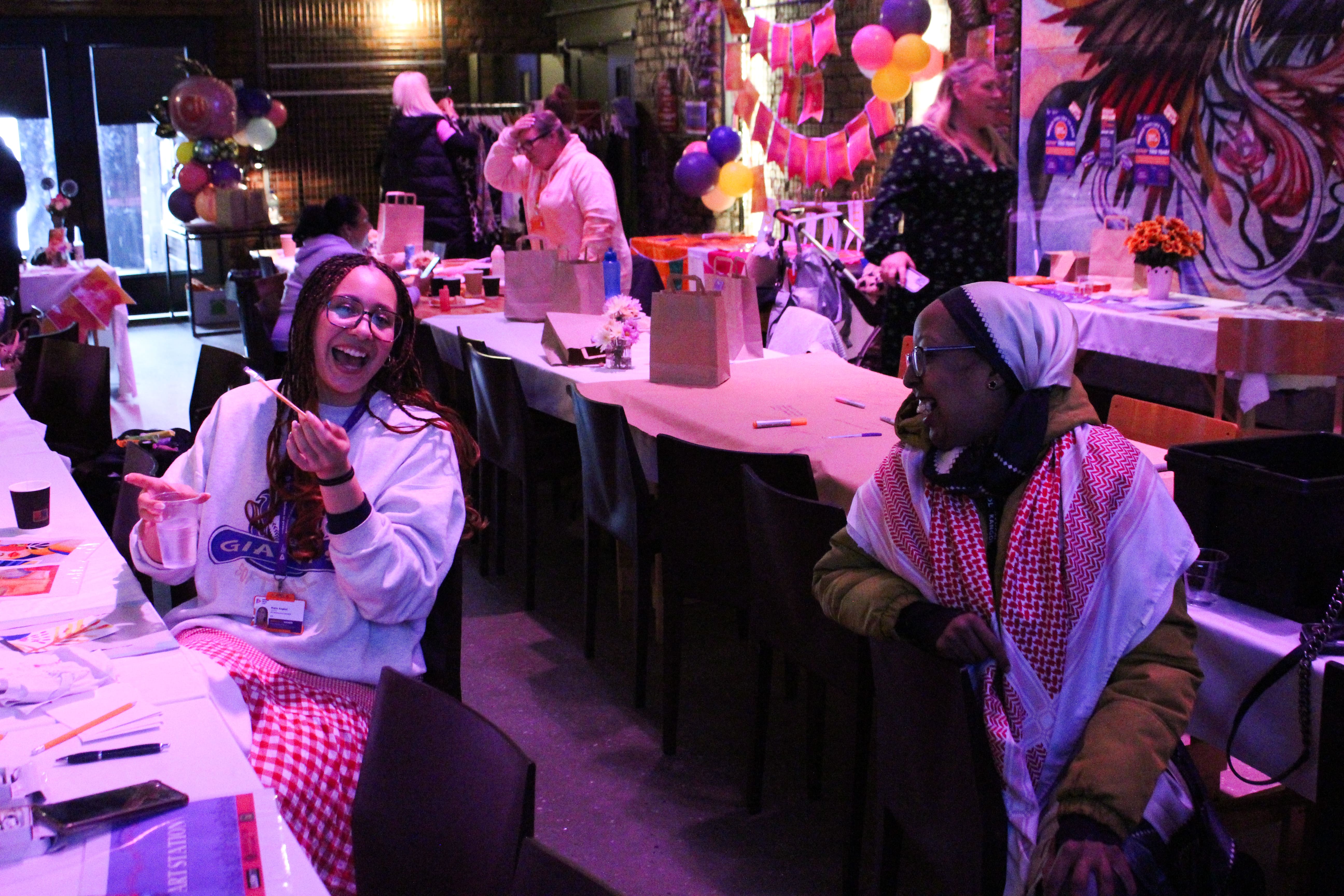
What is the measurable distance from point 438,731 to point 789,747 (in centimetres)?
187

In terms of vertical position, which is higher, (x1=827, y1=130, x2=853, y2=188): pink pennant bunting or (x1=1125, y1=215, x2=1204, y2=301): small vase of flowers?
(x1=827, y1=130, x2=853, y2=188): pink pennant bunting

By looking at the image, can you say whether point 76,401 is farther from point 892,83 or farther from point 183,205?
point 183,205

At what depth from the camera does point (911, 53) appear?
6992mm

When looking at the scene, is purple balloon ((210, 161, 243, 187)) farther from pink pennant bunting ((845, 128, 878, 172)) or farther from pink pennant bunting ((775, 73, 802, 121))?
pink pennant bunting ((845, 128, 878, 172))

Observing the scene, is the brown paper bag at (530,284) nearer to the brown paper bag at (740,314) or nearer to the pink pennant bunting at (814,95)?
the brown paper bag at (740,314)

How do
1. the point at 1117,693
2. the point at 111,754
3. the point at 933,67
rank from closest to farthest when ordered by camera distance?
the point at 111,754 → the point at 1117,693 → the point at 933,67

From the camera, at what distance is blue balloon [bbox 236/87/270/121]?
10.7m

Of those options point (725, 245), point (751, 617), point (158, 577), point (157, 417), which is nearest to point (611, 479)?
point (751, 617)

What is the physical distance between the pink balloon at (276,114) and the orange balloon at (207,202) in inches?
41.5

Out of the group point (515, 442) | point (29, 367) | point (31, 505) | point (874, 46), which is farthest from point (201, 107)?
point (31, 505)

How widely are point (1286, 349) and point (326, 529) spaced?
347 centimetres

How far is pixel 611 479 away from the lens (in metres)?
3.42

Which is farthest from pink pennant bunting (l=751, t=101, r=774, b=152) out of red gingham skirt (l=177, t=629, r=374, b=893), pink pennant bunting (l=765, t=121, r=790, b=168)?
red gingham skirt (l=177, t=629, r=374, b=893)

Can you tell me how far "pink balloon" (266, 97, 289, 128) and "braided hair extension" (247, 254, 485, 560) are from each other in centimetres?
951
